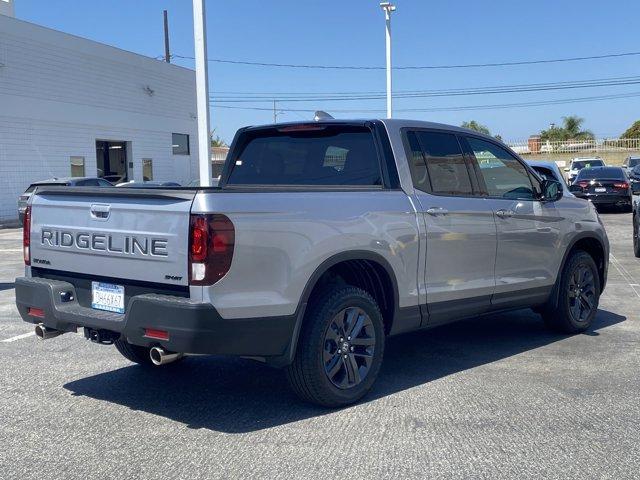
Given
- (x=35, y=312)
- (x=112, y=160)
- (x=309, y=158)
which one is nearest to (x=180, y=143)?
(x=112, y=160)

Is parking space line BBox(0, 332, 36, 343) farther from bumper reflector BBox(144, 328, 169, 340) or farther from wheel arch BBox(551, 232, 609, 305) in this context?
A: wheel arch BBox(551, 232, 609, 305)

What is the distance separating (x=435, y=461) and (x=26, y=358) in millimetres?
4056

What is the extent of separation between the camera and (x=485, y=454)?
4.38 meters

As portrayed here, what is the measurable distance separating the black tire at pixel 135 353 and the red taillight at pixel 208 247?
1.90 metres

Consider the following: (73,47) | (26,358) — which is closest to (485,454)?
(26,358)

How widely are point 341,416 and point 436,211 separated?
175 centimetres

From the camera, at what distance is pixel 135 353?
615cm

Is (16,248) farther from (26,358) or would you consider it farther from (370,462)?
(370,462)

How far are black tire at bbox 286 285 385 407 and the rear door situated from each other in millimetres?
702

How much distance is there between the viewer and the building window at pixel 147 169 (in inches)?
1380

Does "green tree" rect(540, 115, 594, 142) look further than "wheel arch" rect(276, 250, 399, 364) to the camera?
Yes

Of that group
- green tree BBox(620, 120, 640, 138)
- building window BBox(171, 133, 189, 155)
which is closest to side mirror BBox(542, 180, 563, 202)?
building window BBox(171, 133, 189, 155)

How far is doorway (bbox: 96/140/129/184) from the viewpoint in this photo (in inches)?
1296

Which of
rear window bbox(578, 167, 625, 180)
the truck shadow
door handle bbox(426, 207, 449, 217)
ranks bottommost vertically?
the truck shadow
